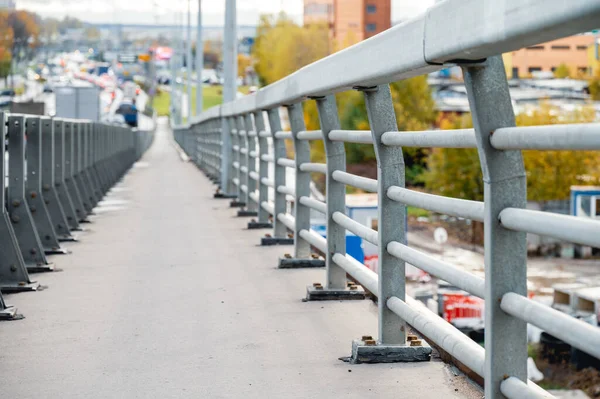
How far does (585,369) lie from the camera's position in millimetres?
68500

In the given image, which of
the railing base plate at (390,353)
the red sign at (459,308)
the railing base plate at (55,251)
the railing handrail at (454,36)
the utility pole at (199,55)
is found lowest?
the red sign at (459,308)

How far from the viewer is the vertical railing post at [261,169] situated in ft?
→ 40.1

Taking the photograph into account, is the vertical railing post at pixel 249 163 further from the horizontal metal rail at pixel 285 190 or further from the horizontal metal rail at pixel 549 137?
the horizontal metal rail at pixel 549 137

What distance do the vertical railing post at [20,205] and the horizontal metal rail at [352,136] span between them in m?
2.99

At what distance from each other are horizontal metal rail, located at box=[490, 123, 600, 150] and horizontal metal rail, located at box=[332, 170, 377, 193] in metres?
2.29

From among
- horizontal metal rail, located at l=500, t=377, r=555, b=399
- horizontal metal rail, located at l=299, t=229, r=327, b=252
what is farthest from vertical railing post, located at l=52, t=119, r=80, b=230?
horizontal metal rail, located at l=500, t=377, r=555, b=399

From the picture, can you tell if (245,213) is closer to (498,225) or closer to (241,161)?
(241,161)

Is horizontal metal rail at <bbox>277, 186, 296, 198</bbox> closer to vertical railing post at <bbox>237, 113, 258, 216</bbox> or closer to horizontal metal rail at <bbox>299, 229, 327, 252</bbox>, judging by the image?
horizontal metal rail at <bbox>299, 229, 327, 252</bbox>

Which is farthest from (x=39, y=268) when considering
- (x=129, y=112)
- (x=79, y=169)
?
(x=129, y=112)

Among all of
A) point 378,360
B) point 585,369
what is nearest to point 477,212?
point 378,360

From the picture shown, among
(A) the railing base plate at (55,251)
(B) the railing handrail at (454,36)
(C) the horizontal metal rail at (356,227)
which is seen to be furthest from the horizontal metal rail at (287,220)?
(B) the railing handrail at (454,36)

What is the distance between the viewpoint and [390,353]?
5258 millimetres

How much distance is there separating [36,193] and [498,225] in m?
7.10

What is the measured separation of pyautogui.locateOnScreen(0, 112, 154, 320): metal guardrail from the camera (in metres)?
7.82
